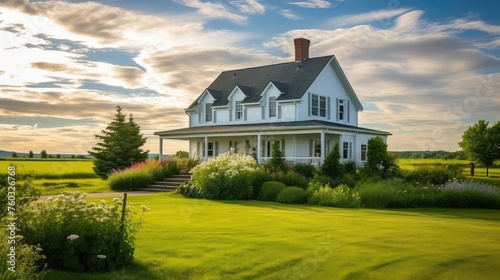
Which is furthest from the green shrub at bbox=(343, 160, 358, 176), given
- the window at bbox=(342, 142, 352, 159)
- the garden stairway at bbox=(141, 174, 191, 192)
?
the garden stairway at bbox=(141, 174, 191, 192)

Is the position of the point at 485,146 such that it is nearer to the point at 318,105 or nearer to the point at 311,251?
the point at 318,105

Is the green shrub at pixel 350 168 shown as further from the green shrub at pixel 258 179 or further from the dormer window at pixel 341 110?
the dormer window at pixel 341 110

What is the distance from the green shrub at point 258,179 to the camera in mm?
24703

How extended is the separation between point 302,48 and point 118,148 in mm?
18763

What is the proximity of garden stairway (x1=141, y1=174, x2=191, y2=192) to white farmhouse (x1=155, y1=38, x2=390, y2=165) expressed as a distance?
461 centimetres

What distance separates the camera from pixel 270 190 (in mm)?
23281

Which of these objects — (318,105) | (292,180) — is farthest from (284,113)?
(292,180)

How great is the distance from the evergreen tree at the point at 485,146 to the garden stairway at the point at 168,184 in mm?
33470

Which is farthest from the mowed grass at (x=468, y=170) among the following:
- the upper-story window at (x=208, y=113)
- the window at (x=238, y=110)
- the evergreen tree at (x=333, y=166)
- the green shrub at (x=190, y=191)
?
the green shrub at (x=190, y=191)

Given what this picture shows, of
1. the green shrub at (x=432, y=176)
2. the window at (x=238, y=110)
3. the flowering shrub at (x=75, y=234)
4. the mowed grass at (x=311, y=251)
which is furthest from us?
the window at (x=238, y=110)

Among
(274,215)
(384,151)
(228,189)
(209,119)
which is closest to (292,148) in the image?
(384,151)

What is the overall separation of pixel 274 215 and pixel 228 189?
8.38 meters

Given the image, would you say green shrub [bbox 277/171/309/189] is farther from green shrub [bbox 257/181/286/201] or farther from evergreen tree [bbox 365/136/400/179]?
evergreen tree [bbox 365/136/400/179]

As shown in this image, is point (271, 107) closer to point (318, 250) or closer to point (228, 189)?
point (228, 189)
